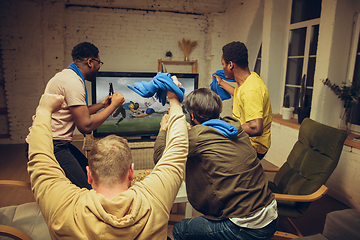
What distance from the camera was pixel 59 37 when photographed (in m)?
4.82

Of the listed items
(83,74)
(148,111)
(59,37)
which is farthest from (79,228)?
(59,37)

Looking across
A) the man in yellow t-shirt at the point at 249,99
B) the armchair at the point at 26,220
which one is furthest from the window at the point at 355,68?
the armchair at the point at 26,220

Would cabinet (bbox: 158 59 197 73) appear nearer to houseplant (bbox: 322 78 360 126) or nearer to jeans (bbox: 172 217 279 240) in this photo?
houseplant (bbox: 322 78 360 126)

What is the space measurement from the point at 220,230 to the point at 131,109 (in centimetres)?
235

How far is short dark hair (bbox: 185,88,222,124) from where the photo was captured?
51.4 inches

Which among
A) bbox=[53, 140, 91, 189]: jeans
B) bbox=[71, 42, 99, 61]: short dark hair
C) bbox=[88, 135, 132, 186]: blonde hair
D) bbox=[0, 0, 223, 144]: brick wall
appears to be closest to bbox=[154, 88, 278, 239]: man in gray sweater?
bbox=[88, 135, 132, 186]: blonde hair

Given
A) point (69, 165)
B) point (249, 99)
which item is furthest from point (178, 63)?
point (69, 165)

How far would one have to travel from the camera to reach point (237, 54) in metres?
1.97

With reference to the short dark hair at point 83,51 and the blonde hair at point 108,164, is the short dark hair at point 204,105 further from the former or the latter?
the short dark hair at point 83,51

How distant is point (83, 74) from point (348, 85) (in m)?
3.12

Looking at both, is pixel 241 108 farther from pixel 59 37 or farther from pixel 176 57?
pixel 59 37

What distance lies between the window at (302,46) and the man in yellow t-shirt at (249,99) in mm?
1850

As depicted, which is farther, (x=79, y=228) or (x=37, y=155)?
→ (x=37, y=155)

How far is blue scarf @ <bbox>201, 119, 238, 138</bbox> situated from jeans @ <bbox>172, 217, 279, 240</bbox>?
0.47m
